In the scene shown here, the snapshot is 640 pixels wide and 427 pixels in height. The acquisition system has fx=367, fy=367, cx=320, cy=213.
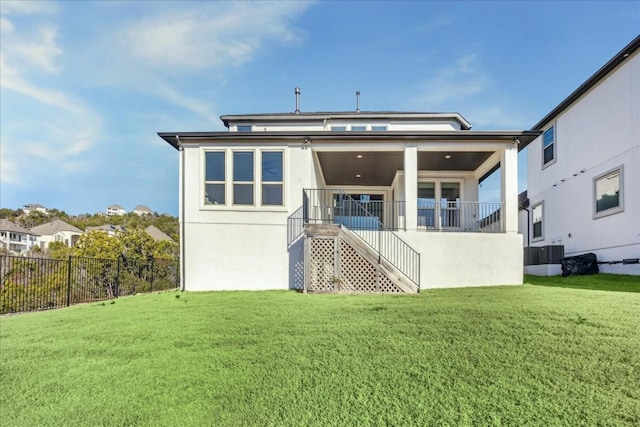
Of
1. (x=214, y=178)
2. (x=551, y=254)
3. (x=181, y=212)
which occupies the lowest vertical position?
(x=551, y=254)

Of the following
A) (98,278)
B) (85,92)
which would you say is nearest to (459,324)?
(98,278)

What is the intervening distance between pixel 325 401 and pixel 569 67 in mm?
18647

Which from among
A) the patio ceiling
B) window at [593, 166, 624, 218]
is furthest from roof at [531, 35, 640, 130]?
the patio ceiling

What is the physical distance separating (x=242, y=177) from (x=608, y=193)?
1258 cm

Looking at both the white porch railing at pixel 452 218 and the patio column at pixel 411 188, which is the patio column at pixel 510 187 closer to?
the white porch railing at pixel 452 218

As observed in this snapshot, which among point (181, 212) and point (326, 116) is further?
point (326, 116)

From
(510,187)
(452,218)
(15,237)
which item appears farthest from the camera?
(15,237)

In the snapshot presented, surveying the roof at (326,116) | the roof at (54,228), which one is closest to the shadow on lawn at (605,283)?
the roof at (326,116)

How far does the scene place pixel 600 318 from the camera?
5.19 meters

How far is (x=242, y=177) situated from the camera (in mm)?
11680

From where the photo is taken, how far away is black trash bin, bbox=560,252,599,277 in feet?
41.8

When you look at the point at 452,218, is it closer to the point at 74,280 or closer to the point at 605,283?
the point at 605,283

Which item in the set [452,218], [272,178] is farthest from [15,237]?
[452,218]

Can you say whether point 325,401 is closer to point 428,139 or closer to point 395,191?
point 428,139
